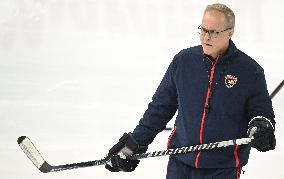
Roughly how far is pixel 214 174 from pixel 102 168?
3.99ft

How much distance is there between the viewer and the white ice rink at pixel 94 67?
141 inches

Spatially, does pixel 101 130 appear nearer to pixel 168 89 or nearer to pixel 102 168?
pixel 102 168

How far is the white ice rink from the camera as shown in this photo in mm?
3582

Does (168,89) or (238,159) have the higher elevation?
(168,89)

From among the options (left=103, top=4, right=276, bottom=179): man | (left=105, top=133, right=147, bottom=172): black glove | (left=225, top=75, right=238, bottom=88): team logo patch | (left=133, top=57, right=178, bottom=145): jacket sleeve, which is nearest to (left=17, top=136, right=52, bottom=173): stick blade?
(left=105, top=133, right=147, bottom=172): black glove

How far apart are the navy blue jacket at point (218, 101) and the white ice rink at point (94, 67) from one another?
111 centimetres

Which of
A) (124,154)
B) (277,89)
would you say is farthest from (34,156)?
(277,89)

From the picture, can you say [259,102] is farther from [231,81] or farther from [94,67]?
[94,67]

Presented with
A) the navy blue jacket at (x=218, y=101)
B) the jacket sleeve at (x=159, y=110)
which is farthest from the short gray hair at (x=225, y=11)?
the jacket sleeve at (x=159, y=110)

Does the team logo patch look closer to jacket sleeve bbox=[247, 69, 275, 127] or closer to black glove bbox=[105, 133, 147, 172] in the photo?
jacket sleeve bbox=[247, 69, 275, 127]

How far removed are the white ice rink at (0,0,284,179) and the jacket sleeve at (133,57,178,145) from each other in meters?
0.83

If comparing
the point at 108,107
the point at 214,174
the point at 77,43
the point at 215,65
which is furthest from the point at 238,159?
the point at 77,43

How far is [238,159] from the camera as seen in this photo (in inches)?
91.0

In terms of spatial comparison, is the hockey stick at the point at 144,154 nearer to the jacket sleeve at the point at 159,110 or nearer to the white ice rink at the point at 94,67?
the jacket sleeve at the point at 159,110
